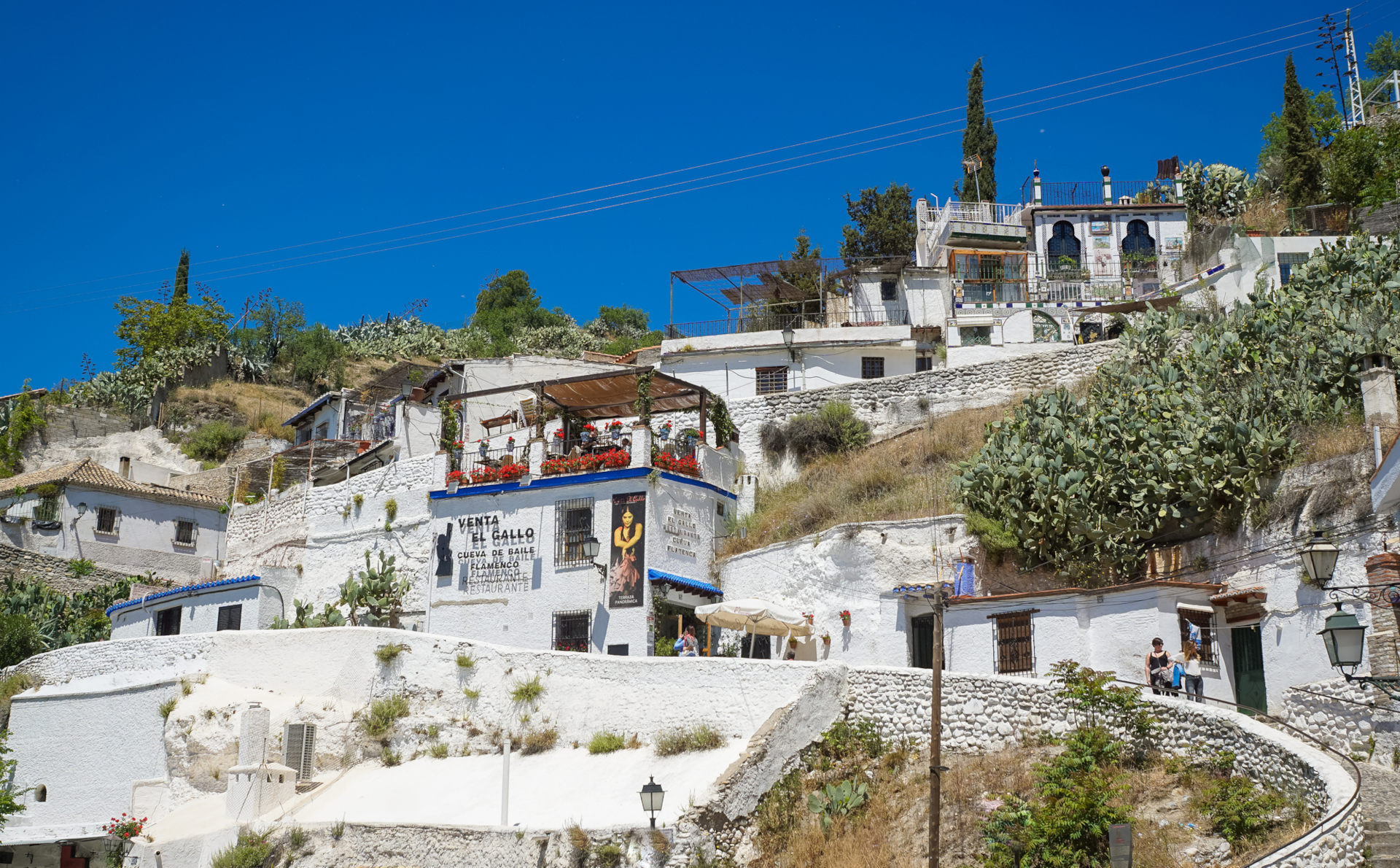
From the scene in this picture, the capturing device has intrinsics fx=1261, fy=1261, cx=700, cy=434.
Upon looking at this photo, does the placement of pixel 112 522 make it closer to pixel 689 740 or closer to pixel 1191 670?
pixel 689 740

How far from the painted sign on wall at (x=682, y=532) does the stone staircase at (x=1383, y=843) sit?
631 inches

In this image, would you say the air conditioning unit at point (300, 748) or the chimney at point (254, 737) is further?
the air conditioning unit at point (300, 748)

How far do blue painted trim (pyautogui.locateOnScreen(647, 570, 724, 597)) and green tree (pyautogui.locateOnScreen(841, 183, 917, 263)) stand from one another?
23314 mm

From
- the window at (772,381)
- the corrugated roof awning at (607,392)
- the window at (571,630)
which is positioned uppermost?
the window at (772,381)

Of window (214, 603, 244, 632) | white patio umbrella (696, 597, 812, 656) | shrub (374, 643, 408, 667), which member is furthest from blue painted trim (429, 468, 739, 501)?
shrub (374, 643, 408, 667)

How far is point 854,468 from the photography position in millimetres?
31000

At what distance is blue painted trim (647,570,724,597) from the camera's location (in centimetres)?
2681

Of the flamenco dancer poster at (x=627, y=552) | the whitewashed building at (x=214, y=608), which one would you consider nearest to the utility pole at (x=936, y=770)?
the flamenco dancer poster at (x=627, y=552)

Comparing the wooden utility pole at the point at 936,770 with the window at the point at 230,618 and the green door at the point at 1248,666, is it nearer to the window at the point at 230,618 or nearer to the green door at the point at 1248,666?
the green door at the point at 1248,666

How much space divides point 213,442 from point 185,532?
10.8m

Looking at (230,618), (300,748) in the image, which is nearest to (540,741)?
(300,748)

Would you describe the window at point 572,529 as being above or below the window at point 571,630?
above

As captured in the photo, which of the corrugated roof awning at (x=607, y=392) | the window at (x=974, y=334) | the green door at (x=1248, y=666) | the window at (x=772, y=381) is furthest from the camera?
the window at (x=772, y=381)

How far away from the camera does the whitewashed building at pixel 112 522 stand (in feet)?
123
